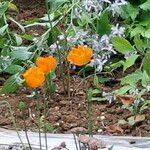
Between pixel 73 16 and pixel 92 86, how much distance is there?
364 mm

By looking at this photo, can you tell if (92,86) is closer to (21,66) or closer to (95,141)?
(21,66)

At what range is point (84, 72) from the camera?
3352mm

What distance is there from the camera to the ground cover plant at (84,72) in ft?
9.77

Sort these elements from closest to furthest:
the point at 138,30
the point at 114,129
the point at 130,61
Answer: the point at 114,129 < the point at 130,61 < the point at 138,30

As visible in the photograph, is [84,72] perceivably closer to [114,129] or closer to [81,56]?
[114,129]

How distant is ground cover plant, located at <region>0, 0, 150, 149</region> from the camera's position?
9.77 feet

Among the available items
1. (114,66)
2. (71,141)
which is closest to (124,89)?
(114,66)

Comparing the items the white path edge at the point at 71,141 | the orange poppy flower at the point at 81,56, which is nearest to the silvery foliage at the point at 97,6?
the white path edge at the point at 71,141

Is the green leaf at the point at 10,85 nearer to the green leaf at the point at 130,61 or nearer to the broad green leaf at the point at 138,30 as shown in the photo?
the green leaf at the point at 130,61

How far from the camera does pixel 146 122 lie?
2.93 m

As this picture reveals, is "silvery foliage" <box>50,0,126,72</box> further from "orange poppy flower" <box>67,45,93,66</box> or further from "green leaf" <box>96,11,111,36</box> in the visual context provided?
"orange poppy flower" <box>67,45,93,66</box>

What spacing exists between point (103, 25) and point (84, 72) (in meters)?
0.24

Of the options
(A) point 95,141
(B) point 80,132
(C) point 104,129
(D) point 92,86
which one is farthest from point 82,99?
(A) point 95,141

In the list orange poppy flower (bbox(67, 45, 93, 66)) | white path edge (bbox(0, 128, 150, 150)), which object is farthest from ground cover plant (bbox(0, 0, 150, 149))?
orange poppy flower (bbox(67, 45, 93, 66))
